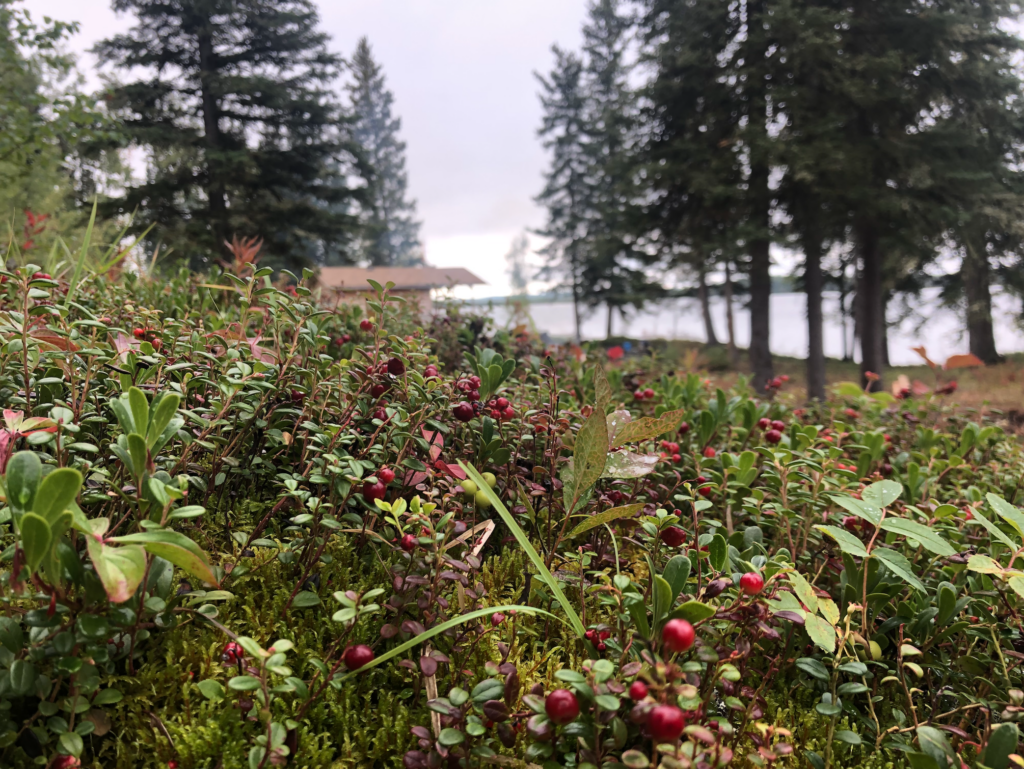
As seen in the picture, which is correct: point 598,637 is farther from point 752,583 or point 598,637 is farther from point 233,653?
point 233,653

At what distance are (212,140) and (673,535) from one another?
53.4 ft

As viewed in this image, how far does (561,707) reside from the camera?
733 millimetres

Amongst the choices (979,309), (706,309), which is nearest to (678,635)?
(979,309)

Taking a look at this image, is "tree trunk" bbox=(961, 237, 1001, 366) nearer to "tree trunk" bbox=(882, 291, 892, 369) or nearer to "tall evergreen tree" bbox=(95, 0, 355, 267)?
"tree trunk" bbox=(882, 291, 892, 369)

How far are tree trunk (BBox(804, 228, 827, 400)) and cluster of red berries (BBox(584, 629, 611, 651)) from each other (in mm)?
9900

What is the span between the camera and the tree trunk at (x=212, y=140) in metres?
12.8

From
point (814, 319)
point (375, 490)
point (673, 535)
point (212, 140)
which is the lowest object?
point (673, 535)

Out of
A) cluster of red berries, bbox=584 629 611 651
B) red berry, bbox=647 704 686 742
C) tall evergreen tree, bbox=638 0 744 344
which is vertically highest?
tall evergreen tree, bbox=638 0 744 344

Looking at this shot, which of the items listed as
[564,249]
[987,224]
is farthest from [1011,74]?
[564,249]

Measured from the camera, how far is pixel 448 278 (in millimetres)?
3951

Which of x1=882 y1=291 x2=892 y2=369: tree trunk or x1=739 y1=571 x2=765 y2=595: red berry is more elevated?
x1=882 y1=291 x2=892 y2=369: tree trunk

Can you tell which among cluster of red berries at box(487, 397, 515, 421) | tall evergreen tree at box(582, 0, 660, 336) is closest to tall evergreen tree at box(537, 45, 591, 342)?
tall evergreen tree at box(582, 0, 660, 336)

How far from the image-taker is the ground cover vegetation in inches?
30.5

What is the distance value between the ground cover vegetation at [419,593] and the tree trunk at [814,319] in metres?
9.18
